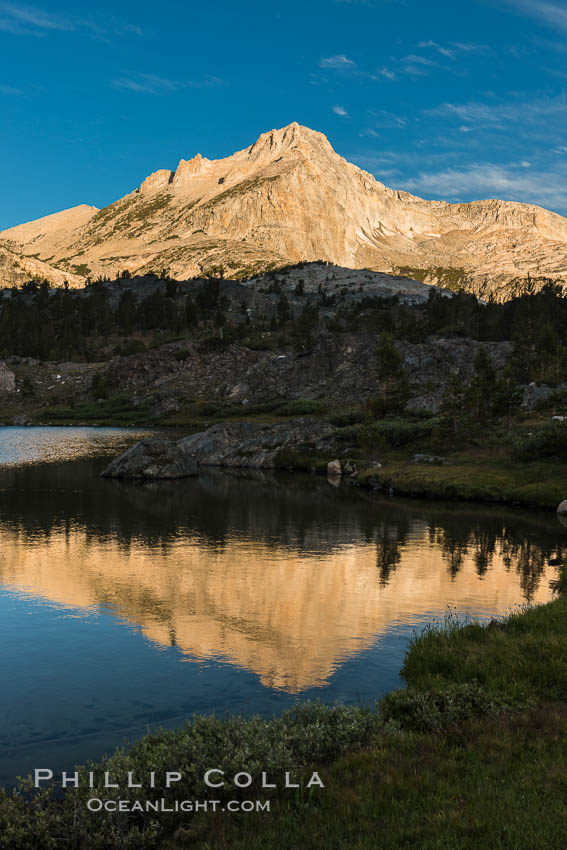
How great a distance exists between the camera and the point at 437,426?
85.1 meters

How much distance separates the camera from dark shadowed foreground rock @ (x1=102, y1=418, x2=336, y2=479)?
80125mm

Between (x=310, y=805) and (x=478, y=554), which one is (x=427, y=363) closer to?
(x=478, y=554)

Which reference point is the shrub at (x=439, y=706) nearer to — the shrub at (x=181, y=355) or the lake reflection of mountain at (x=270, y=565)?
the lake reflection of mountain at (x=270, y=565)

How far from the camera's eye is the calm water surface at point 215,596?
19.1m

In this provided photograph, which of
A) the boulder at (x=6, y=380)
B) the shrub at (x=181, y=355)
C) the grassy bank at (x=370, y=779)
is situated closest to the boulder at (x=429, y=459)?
the grassy bank at (x=370, y=779)

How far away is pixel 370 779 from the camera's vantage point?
12.0m

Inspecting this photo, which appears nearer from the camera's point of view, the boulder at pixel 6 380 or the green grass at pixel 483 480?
the green grass at pixel 483 480

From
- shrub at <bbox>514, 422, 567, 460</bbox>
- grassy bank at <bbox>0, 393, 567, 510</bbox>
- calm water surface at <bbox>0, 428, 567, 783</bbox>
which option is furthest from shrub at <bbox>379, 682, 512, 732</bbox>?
shrub at <bbox>514, 422, 567, 460</bbox>

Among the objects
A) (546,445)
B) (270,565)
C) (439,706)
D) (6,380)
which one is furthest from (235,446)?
(6,380)

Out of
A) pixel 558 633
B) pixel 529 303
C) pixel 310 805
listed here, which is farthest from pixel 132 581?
pixel 529 303

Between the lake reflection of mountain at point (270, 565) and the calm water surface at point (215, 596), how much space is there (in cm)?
14

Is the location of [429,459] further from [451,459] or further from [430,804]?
[430,804]

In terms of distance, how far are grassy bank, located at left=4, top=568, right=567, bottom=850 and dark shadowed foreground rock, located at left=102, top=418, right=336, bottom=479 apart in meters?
65.5

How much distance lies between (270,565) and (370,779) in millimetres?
25886
